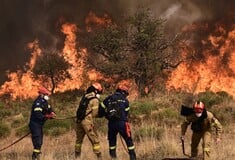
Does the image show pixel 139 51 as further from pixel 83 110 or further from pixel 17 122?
pixel 83 110

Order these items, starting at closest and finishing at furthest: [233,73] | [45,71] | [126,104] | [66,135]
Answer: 1. [126,104]
2. [66,135]
3. [233,73]
4. [45,71]

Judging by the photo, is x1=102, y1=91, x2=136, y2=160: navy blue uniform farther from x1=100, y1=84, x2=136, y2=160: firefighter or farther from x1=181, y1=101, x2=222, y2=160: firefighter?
x1=181, y1=101, x2=222, y2=160: firefighter

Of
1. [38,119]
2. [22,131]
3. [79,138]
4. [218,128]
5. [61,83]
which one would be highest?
[61,83]

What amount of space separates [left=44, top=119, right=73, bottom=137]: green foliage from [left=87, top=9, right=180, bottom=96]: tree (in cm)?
1143

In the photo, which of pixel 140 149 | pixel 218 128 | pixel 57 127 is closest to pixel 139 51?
pixel 57 127

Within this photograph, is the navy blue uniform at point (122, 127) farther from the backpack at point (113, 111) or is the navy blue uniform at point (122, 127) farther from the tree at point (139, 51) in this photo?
the tree at point (139, 51)

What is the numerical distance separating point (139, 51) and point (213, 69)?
5.14 metres

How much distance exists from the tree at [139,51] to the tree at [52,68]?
11.5 ft

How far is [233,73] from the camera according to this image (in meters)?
33.8

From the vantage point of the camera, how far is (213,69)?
3478 cm

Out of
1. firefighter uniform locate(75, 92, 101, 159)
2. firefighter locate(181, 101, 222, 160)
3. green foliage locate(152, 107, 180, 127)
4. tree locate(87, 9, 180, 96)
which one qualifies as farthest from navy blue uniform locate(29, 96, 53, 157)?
tree locate(87, 9, 180, 96)

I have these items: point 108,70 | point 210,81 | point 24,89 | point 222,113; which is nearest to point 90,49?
point 108,70

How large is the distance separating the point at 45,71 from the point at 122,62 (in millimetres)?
7097

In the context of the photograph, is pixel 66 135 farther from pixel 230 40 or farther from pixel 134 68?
pixel 230 40
